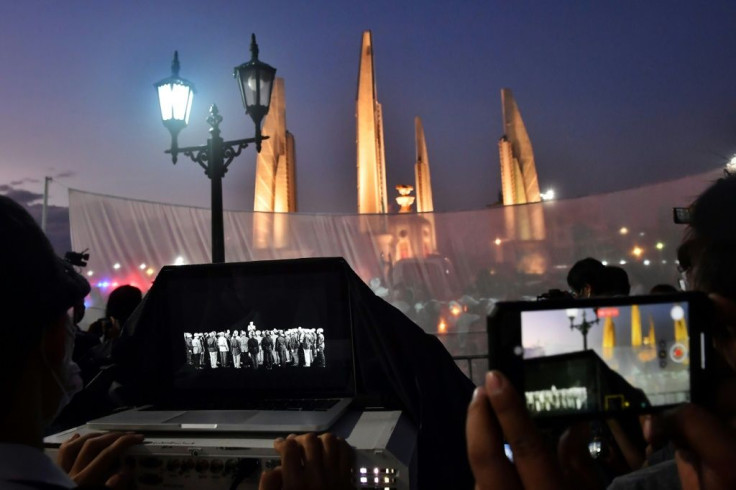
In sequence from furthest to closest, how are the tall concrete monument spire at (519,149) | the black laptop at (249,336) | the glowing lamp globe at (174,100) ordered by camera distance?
the tall concrete monument spire at (519,149) < the glowing lamp globe at (174,100) < the black laptop at (249,336)

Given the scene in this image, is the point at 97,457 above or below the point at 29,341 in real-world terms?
below

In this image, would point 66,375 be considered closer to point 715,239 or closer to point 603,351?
point 603,351

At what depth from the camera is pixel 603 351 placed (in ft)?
2.25

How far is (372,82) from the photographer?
2022 centimetres

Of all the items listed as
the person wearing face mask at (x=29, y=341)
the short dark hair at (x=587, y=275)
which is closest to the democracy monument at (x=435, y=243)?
the short dark hair at (x=587, y=275)

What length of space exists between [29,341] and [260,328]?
0.88 meters

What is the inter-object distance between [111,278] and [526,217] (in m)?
5.91

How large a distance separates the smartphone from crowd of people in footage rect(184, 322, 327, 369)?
108cm

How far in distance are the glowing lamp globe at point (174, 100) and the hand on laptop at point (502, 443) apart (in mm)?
5644

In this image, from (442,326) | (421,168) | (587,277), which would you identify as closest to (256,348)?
(587,277)

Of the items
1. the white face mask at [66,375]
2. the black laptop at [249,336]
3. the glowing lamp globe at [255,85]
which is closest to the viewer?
the white face mask at [66,375]

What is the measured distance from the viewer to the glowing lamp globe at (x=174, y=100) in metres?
5.56

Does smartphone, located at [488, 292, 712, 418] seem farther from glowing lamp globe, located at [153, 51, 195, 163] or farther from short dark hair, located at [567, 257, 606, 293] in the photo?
glowing lamp globe, located at [153, 51, 195, 163]

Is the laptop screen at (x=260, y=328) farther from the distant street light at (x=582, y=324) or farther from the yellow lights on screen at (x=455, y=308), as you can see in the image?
the yellow lights on screen at (x=455, y=308)
